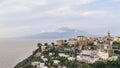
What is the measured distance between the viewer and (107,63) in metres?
20.6

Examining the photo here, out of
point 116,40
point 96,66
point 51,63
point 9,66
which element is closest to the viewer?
point 96,66

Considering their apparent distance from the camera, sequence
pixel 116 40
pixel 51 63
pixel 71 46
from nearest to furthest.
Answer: pixel 51 63 → pixel 71 46 → pixel 116 40

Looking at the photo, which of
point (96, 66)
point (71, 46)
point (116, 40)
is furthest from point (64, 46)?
point (96, 66)

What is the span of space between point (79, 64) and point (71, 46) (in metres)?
9.70

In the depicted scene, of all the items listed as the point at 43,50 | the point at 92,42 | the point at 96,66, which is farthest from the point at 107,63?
the point at 92,42

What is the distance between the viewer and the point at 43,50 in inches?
1150

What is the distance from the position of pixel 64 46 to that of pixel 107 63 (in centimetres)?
1091

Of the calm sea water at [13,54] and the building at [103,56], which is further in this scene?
the calm sea water at [13,54]

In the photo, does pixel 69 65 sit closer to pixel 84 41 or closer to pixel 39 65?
pixel 39 65

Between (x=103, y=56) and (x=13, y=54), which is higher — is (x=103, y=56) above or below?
above

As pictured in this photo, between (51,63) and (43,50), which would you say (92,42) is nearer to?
(43,50)

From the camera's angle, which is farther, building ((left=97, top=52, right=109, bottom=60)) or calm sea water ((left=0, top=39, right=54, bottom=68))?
calm sea water ((left=0, top=39, right=54, bottom=68))

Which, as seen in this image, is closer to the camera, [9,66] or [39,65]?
[39,65]

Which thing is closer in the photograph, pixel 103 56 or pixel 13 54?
pixel 103 56
